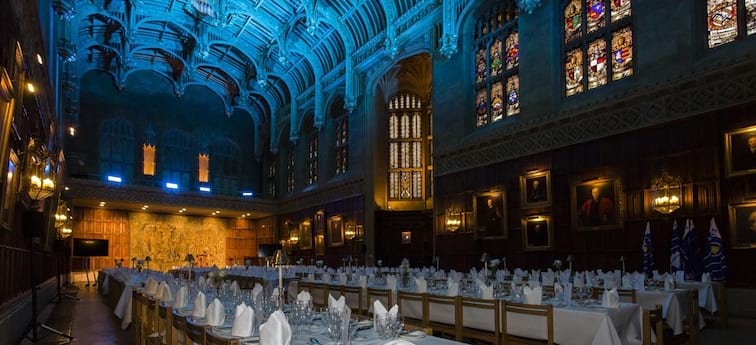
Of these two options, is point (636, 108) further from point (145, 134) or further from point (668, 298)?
point (145, 134)

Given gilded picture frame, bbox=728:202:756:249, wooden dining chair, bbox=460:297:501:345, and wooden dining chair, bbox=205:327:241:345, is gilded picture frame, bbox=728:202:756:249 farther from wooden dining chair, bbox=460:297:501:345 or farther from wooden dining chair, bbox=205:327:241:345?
wooden dining chair, bbox=205:327:241:345

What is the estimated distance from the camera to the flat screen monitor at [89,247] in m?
25.6

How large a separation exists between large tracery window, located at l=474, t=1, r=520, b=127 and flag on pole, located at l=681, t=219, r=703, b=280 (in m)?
6.56

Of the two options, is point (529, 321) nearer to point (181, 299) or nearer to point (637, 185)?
point (181, 299)

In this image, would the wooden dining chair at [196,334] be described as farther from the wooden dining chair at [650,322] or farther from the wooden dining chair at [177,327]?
the wooden dining chair at [650,322]

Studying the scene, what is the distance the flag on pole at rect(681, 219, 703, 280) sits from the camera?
10386 mm

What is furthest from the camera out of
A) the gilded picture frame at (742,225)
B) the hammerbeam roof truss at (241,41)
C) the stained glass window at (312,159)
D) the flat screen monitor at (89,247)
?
the stained glass window at (312,159)

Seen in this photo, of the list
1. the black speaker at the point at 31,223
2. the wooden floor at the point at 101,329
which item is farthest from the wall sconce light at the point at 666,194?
the black speaker at the point at 31,223

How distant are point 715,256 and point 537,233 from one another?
16.1 feet

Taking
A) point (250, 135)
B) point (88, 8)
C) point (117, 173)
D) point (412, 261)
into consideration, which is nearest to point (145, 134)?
point (117, 173)

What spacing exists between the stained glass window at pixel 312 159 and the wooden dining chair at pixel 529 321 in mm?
23835

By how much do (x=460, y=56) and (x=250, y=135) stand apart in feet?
64.7

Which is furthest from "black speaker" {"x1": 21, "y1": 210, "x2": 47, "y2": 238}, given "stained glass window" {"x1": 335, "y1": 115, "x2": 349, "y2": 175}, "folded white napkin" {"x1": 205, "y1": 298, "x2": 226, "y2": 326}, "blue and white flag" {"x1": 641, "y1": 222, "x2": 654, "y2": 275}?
"stained glass window" {"x1": 335, "y1": 115, "x2": 349, "y2": 175}

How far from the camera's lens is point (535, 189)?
581 inches
